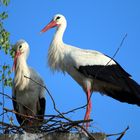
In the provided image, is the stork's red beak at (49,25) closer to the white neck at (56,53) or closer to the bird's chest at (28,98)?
the white neck at (56,53)

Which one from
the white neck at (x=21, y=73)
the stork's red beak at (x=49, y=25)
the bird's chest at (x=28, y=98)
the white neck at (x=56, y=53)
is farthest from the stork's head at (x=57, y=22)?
the bird's chest at (x=28, y=98)

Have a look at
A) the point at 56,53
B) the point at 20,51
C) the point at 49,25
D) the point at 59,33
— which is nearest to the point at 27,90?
the point at 20,51

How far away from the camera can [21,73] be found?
7328mm

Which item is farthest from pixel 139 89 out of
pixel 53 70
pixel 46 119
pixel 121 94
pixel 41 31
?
pixel 46 119

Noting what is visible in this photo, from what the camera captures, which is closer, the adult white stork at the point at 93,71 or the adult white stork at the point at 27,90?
the adult white stork at the point at 93,71

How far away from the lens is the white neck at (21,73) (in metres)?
7.30

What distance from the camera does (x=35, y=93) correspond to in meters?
7.31

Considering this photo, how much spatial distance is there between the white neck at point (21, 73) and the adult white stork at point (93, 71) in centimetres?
46

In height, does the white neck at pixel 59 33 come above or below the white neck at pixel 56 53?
above

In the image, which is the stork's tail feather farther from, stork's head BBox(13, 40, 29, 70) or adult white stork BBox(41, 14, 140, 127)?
stork's head BBox(13, 40, 29, 70)

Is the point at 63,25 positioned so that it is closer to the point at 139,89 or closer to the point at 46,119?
the point at 139,89

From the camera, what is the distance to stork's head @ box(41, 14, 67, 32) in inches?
301

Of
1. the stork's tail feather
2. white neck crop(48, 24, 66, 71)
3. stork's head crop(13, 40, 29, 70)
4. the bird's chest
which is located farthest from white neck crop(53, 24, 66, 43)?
the stork's tail feather

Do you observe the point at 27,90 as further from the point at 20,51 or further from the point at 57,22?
the point at 57,22
